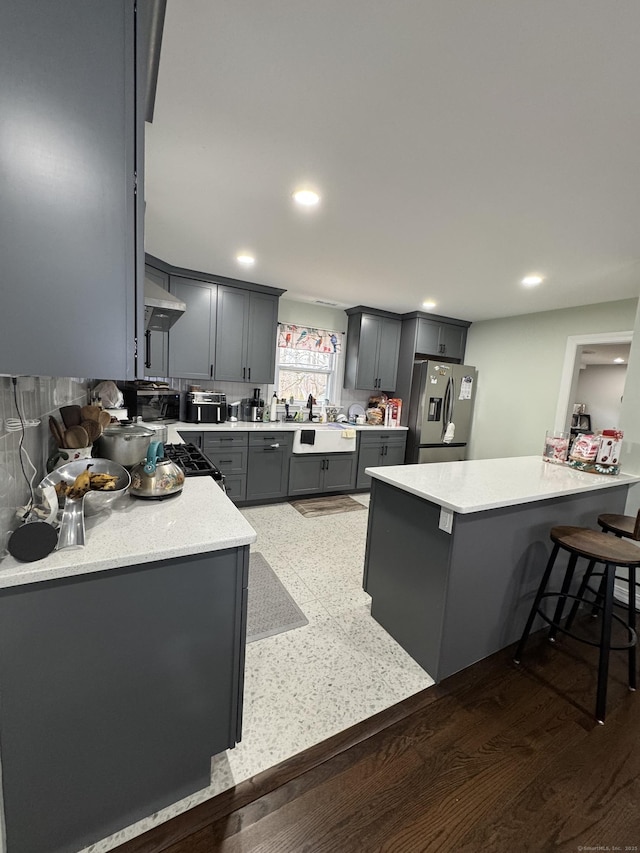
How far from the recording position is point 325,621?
2049mm

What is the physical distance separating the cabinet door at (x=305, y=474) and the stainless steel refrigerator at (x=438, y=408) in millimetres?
1359

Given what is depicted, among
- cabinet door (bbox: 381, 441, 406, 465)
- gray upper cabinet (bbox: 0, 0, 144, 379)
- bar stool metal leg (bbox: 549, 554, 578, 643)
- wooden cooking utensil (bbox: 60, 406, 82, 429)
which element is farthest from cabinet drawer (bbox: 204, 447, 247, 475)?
bar stool metal leg (bbox: 549, 554, 578, 643)

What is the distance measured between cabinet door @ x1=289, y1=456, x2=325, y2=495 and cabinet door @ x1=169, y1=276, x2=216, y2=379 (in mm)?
1379

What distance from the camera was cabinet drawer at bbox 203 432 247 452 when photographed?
3.40 meters

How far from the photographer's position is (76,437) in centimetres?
130

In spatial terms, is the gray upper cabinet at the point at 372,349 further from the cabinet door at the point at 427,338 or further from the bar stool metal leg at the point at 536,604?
the bar stool metal leg at the point at 536,604

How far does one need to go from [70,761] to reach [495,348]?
5094 millimetres

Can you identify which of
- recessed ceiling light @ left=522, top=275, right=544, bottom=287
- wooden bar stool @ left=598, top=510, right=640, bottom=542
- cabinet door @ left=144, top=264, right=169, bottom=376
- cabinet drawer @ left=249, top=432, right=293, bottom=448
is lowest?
wooden bar stool @ left=598, top=510, right=640, bottom=542

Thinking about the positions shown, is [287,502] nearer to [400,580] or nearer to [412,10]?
[400,580]

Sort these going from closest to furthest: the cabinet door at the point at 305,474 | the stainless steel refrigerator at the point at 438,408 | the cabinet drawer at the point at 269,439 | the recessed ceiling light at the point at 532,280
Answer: the recessed ceiling light at the point at 532,280 → the cabinet drawer at the point at 269,439 → the cabinet door at the point at 305,474 → the stainless steel refrigerator at the point at 438,408

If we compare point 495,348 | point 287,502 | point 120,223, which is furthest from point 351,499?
point 120,223

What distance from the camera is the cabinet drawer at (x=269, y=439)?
364 centimetres

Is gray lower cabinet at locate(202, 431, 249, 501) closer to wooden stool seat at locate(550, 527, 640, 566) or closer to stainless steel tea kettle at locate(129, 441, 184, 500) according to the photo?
stainless steel tea kettle at locate(129, 441, 184, 500)

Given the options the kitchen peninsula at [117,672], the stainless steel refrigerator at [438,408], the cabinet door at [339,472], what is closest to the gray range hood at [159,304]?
the kitchen peninsula at [117,672]
